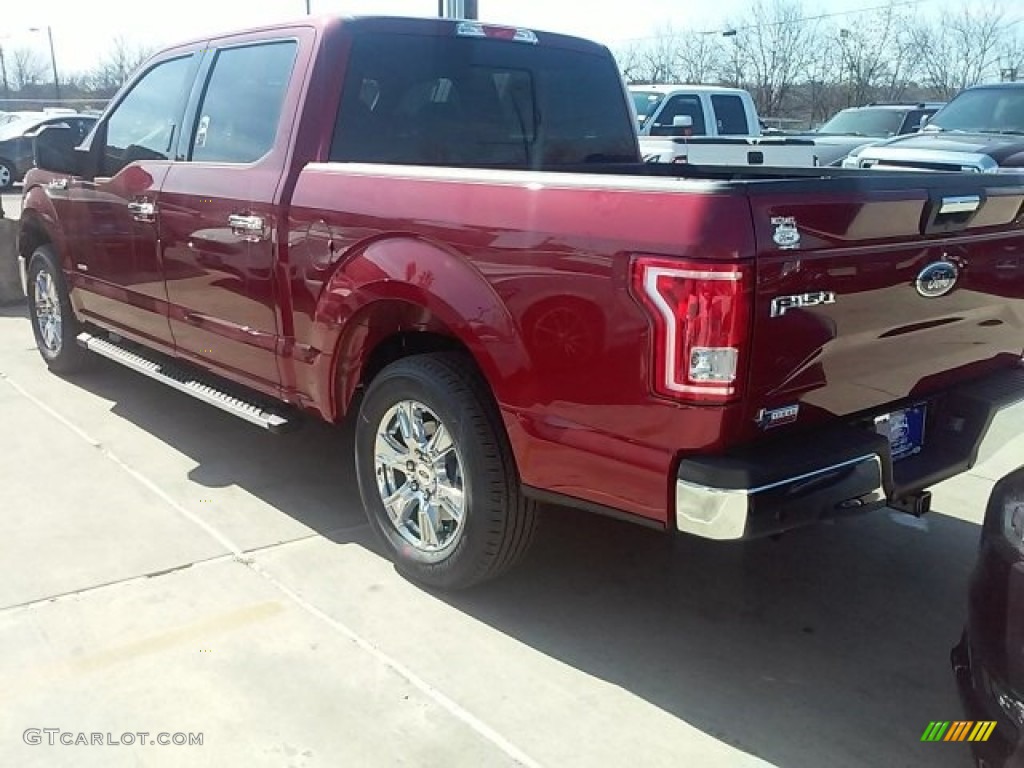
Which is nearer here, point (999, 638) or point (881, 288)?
point (999, 638)

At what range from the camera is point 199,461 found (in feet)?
16.5

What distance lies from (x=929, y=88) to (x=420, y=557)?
1816 inches

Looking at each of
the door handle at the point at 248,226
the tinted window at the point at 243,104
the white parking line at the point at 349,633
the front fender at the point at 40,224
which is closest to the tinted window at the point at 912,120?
the front fender at the point at 40,224

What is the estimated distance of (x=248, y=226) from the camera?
4125 mm

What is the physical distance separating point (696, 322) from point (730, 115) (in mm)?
12752

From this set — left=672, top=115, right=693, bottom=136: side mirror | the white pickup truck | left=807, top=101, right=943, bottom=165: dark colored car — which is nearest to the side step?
the white pickup truck

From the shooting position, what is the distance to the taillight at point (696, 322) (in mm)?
2557

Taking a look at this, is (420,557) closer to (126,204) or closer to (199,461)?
(199,461)

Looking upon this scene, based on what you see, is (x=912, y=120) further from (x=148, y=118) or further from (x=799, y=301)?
(x=799, y=301)

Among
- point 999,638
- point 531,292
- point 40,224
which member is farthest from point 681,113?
point 999,638

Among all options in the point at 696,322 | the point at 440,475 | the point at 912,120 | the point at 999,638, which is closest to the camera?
the point at 999,638

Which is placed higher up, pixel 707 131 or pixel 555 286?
pixel 555 286

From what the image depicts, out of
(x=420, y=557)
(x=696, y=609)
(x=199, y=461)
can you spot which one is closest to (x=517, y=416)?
(x=420, y=557)

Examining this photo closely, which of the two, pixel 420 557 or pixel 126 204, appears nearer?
pixel 420 557
